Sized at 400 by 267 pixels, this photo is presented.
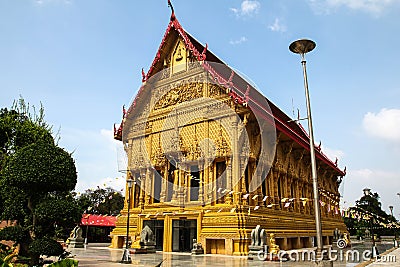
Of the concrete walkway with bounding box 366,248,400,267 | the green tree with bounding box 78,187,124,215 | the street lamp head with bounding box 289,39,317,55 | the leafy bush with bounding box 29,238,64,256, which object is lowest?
the concrete walkway with bounding box 366,248,400,267

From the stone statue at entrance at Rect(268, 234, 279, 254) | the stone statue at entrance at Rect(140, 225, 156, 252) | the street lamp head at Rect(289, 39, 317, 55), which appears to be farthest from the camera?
the stone statue at entrance at Rect(140, 225, 156, 252)

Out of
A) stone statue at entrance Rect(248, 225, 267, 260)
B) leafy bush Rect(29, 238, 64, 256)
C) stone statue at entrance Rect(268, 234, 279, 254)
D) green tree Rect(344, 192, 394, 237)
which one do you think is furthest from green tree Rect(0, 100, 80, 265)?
green tree Rect(344, 192, 394, 237)

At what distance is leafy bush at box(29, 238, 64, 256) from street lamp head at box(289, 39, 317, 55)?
8075 millimetres

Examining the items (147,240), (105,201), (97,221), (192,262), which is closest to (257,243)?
(192,262)

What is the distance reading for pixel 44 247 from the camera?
29.3 feet

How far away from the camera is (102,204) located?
48000 millimetres

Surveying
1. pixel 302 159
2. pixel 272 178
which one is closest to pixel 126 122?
pixel 272 178

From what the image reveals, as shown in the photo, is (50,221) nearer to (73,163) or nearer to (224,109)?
(73,163)

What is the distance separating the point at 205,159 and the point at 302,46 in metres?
10.4

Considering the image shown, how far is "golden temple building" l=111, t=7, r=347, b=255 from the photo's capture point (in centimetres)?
1731

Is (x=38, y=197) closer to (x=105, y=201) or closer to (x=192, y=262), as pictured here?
(x=192, y=262)

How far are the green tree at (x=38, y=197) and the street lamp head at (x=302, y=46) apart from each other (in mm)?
6829

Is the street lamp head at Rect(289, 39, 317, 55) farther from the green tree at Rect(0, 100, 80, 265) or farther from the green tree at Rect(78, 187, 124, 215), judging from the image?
the green tree at Rect(78, 187, 124, 215)

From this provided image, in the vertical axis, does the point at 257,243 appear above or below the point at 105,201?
below
